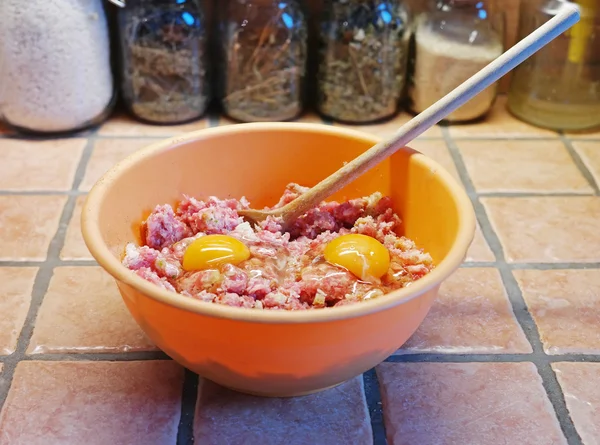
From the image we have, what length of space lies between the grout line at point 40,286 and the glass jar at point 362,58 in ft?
1.63

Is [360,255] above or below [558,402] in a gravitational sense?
above

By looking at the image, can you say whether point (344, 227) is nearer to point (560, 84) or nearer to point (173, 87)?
point (173, 87)

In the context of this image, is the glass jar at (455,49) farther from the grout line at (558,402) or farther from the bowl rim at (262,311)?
the grout line at (558,402)

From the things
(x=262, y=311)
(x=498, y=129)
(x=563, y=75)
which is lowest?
(x=498, y=129)

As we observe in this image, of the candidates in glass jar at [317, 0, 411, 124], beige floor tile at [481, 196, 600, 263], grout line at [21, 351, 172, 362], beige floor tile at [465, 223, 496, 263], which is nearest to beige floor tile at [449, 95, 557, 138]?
glass jar at [317, 0, 411, 124]

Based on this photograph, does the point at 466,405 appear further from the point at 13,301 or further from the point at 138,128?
the point at 138,128

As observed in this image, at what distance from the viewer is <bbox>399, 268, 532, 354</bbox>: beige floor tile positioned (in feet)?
2.86

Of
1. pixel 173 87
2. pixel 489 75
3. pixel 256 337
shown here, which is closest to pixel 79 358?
pixel 256 337

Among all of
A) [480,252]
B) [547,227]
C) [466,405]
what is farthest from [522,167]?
[466,405]

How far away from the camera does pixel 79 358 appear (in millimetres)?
842

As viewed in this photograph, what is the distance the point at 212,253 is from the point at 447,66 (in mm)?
772

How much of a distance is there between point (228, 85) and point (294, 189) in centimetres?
53

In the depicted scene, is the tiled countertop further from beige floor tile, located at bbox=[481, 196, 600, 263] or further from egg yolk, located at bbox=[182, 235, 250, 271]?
egg yolk, located at bbox=[182, 235, 250, 271]

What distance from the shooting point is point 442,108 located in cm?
81
